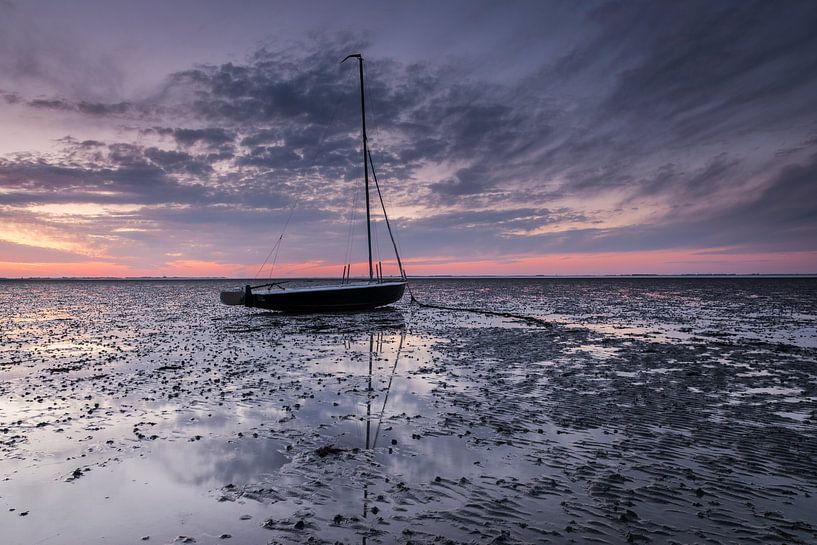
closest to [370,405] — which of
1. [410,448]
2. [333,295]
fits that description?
[410,448]

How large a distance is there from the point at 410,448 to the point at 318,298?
36.0 metres

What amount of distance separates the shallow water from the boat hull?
2169 centimetres

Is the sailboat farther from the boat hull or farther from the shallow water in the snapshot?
the shallow water

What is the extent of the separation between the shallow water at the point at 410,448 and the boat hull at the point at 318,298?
21693 millimetres

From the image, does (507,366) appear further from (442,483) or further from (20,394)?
(20,394)

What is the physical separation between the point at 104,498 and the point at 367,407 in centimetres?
632

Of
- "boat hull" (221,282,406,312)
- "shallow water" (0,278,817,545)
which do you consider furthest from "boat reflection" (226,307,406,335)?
"shallow water" (0,278,817,545)

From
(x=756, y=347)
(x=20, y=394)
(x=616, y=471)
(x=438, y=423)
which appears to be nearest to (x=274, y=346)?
(x=20, y=394)

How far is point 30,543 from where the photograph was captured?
6152mm

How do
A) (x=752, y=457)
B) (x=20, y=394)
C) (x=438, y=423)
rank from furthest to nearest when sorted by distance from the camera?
(x=20, y=394)
(x=438, y=423)
(x=752, y=457)

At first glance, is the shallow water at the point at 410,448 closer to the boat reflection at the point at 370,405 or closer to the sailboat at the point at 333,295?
the boat reflection at the point at 370,405

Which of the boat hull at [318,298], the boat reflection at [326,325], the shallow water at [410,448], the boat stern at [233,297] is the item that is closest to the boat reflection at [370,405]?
the shallow water at [410,448]

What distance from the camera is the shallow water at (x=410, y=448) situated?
6504 mm

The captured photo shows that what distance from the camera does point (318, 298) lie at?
44344 millimetres
